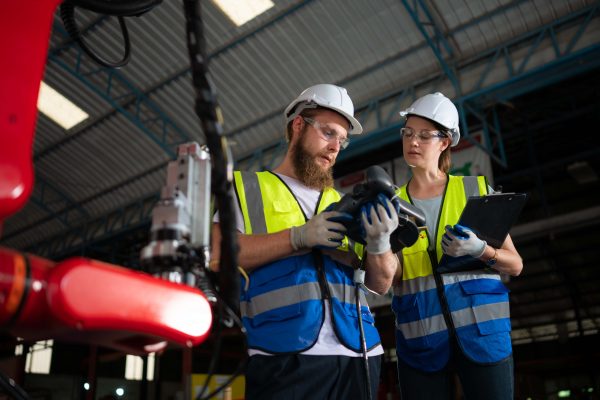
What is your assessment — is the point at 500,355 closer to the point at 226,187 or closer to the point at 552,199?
the point at 226,187

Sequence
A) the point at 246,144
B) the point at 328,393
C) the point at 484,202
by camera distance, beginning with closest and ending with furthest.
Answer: the point at 328,393 → the point at 484,202 → the point at 246,144

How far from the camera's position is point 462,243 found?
8.36 feet

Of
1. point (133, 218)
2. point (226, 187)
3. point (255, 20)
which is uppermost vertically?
point (255, 20)

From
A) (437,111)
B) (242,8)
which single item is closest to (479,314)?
(437,111)

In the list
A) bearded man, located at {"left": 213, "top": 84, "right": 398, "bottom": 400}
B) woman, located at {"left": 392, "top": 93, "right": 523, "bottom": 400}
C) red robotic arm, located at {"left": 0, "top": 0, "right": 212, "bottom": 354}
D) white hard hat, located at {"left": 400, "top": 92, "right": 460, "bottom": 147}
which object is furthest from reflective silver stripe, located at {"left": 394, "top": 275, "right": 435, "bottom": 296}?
red robotic arm, located at {"left": 0, "top": 0, "right": 212, "bottom": 354}

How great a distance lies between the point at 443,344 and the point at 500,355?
249 mm

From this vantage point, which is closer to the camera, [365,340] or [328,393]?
[328,393]

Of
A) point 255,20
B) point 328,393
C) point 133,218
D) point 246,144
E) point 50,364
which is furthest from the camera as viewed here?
point 50,364

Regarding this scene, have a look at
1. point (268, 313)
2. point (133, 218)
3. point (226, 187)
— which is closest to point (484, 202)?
point (268, 313)

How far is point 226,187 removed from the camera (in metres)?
1.20

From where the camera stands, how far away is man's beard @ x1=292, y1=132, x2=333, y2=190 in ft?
8.00

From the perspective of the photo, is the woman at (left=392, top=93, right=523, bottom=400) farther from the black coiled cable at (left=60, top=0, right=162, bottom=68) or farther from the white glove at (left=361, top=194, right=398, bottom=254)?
the black coiled cable at (left=60, top=0, right=162, bottom=68)

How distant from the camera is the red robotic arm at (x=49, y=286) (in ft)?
3.06

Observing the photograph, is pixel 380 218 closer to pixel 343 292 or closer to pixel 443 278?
pixel 343 292
